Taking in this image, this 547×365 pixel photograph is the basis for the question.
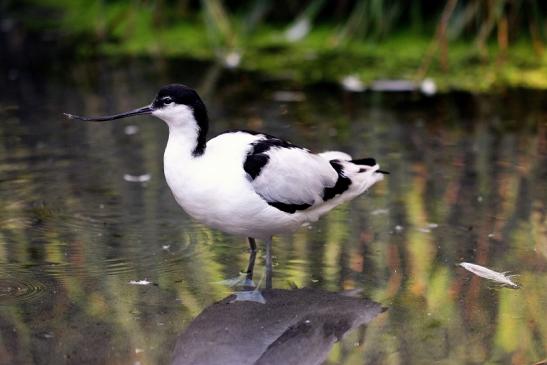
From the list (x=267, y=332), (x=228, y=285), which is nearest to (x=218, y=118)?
(x=228, y=285)

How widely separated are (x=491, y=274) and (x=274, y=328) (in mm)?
1027

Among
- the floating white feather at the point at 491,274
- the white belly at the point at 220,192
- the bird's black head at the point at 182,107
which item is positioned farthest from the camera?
the floating white feather at the point at 491,274

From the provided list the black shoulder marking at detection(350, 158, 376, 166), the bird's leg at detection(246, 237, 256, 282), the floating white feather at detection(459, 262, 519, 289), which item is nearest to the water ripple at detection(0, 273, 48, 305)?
the bird's leg at detection(246, 237, 256, 282)

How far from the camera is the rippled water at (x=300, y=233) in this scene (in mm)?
3979

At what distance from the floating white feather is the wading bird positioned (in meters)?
0.66

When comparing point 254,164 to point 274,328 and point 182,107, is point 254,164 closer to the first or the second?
point 182,107

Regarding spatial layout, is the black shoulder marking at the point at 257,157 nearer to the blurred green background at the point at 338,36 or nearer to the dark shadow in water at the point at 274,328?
the dark shadow in water at the point at 274,328

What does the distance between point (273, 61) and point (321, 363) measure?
4892 mm

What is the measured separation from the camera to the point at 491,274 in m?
4.54

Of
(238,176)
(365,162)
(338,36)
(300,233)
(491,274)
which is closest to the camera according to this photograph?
(238,176)

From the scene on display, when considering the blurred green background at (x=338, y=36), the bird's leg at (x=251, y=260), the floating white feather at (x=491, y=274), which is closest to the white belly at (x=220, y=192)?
the bird's leg at (x=251, y=260)

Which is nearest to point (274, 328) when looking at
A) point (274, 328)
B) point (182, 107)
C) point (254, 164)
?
point (274, 328)

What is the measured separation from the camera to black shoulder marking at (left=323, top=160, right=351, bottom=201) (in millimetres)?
4567

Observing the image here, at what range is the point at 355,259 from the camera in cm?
476
